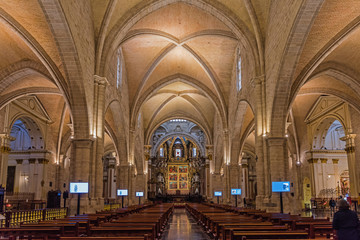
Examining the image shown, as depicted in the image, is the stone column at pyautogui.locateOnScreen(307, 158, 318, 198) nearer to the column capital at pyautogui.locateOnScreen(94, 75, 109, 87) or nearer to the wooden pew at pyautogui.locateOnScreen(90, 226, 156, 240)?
the column capital at pyautogui.locateOnScreen(94, 75, 109, 87)

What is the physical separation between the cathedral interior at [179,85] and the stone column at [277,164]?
5 centimetres

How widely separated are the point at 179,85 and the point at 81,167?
1855cm

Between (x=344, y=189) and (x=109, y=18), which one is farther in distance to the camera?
(x=344, y=189)

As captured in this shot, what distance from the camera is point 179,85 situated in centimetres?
3281

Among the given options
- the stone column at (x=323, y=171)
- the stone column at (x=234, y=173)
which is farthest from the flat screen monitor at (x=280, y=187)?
the stone column at (x=323, y=171)

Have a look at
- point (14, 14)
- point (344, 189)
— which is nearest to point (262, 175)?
point (14, 14)

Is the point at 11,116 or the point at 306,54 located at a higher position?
the point at 306,54

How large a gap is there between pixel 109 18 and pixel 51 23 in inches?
187

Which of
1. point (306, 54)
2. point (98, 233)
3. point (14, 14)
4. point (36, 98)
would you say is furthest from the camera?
point (36, 98)

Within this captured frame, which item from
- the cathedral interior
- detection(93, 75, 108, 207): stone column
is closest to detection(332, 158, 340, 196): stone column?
the cathedral interior

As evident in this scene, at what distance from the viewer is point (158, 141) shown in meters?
49.7

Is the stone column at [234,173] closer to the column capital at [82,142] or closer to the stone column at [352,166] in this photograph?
the stone column at [352,166]

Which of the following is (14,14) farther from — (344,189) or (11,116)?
(344,189)

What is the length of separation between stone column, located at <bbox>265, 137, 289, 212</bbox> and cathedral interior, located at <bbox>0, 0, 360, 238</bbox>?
0.05m
